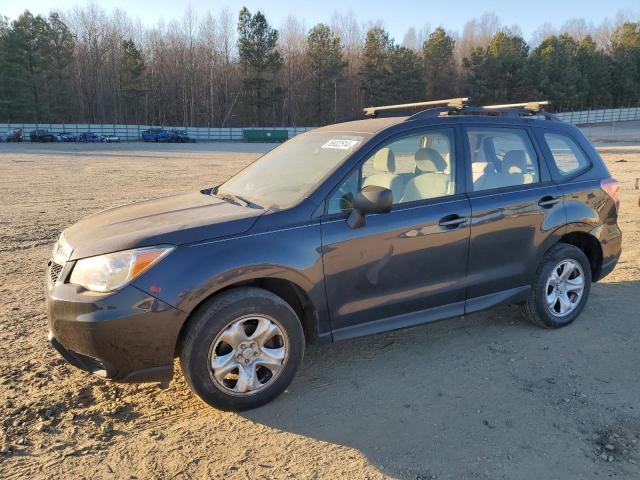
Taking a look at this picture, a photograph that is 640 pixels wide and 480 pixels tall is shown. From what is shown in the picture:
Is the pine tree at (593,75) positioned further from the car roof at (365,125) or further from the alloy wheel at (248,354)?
the alloy wheel at (248,354)

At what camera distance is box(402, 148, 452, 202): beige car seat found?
3.98 metres

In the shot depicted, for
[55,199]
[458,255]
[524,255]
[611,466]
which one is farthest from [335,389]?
[55,199]

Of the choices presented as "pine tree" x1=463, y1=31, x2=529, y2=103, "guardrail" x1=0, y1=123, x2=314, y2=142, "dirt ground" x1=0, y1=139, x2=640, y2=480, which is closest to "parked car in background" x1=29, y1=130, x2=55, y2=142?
"guardrail" x1=0, y1=123, x2=314, y2=142

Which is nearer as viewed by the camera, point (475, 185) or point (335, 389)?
point (335, 389)

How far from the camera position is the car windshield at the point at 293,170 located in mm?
3715

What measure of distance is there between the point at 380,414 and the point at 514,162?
8.16 ft

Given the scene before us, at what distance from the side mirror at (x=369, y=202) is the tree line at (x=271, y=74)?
76257 mm

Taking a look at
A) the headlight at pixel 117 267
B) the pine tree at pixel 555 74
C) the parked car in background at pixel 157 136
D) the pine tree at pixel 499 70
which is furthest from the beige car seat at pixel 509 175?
the pine tree at pixel 555 74

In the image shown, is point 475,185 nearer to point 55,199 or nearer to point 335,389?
point 335,389

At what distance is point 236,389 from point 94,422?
0.89 m

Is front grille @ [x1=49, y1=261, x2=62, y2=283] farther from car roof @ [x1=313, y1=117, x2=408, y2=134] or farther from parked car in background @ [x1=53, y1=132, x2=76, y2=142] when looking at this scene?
parked car in background @ [x1=53, y1=132, x2=76, y2=142]

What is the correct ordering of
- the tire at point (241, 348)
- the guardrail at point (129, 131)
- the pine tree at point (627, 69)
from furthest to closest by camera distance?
the pine tree at point (627, 69) < the guardrail at point (129, 131) < the tire at point (241, 348)

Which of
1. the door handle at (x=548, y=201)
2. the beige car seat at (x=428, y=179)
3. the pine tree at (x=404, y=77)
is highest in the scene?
the pine tree at (x=404, y=77)

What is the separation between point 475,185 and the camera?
420 centimetres
